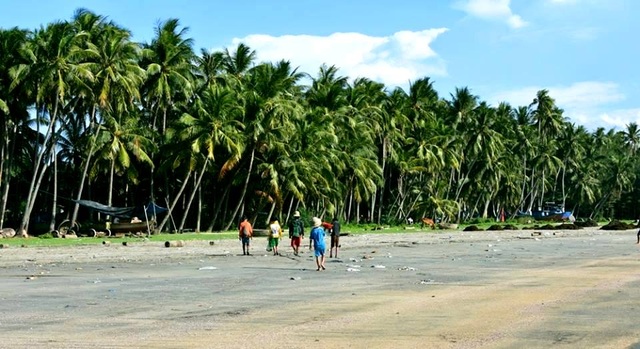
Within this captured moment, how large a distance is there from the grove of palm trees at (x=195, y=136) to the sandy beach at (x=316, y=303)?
71.6ft

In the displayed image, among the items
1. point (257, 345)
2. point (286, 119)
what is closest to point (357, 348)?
point (257, 345)

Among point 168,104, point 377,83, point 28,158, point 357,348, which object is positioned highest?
point 377,83

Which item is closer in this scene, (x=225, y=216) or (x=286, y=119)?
(x=286, y=119)

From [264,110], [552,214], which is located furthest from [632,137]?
[264,110]

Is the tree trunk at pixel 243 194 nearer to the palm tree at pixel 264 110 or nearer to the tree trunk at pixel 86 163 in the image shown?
the palm tree at pixel 264 110

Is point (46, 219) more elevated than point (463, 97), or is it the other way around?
point (463, 97)

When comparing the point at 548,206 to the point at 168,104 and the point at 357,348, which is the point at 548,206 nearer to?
the point at 168,104

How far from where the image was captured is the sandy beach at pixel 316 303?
434 inches

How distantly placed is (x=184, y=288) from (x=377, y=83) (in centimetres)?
5733

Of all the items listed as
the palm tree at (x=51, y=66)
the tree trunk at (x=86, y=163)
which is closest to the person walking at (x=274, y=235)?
the palm tree at (x=51, y=66)

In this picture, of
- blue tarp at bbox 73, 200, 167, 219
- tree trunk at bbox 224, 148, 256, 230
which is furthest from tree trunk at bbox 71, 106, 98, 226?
tree trunk at bbox 224, 148, 256, 230

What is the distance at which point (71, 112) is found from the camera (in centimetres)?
5319

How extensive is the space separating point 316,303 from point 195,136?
37.3 m

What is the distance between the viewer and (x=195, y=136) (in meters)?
51.4
